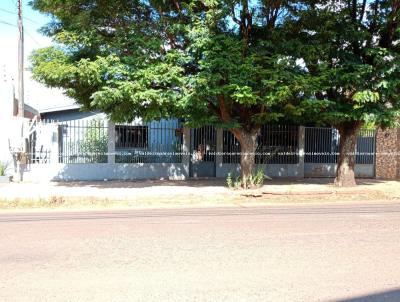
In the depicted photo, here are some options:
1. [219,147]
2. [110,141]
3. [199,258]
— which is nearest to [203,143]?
[219,147]

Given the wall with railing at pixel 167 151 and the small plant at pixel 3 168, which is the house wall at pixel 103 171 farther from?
the small plant at pixel 3 168

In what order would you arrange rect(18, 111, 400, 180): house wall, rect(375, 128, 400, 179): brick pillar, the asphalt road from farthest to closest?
1. rect(375, 128, 400, 179): brick pillar
2. rect(18, 111, 400, 180): house wall
3. the asphalt road

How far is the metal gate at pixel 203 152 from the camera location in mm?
18422

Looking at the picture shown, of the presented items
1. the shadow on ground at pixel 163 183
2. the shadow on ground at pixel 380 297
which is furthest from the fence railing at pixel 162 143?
the shadow on ground at pixel 380 297

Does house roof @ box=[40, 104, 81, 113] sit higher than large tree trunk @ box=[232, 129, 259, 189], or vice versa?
house roof @ box=[40, 104, 81, 113]

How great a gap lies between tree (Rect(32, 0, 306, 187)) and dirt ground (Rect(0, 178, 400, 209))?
2.23 m

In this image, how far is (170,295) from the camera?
4.62 meters

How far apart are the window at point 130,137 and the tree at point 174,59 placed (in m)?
3.10

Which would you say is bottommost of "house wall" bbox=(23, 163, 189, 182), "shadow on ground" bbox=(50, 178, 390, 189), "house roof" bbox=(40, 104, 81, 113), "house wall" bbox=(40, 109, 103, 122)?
"shadow on ground" bbox=(50, 178, 390, 189)

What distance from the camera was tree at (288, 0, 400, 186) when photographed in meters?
13.3

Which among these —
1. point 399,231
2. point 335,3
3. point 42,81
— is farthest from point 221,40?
point 399,231

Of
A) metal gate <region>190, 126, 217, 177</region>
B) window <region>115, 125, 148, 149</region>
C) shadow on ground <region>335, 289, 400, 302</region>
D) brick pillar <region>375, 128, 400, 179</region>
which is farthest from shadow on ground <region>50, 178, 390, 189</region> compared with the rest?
shadow on ground <region>335, 289, 400, 302</region>

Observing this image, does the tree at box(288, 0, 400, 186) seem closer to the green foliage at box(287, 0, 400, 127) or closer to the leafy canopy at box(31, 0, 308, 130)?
the green foliage at box(287, 0, 400, 127)

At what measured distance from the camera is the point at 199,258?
19.7 feet
